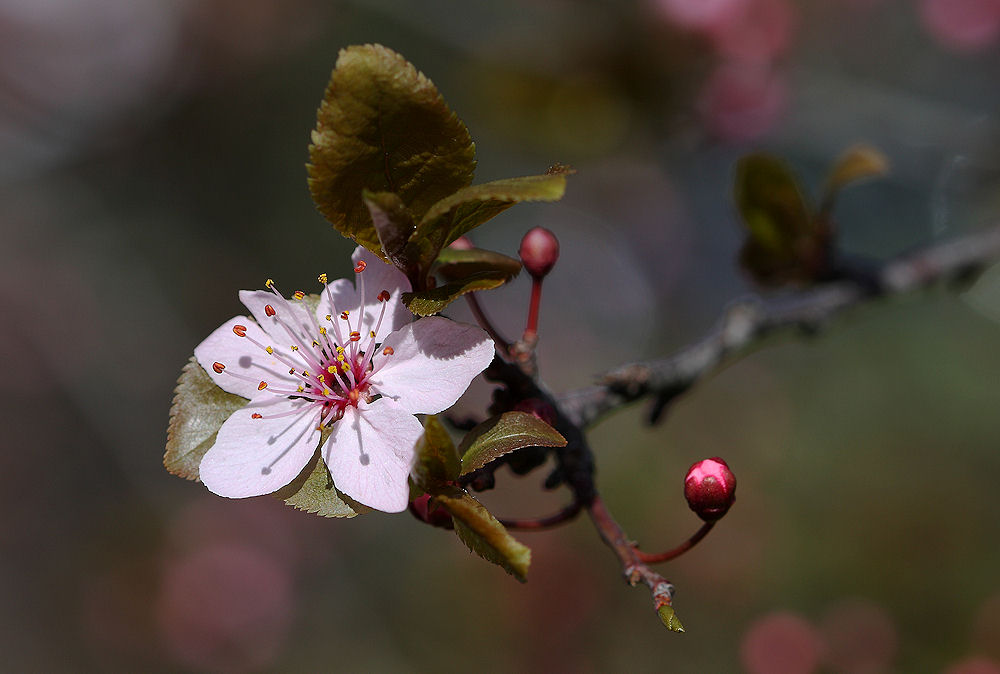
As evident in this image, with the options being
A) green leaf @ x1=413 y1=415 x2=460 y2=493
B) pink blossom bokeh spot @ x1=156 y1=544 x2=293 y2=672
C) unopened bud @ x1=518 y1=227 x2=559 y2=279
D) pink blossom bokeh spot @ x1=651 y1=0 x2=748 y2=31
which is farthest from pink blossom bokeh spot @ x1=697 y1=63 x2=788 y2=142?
pink blossom bokeh spot @ x1=156 y1=544 x2=293 y2=672

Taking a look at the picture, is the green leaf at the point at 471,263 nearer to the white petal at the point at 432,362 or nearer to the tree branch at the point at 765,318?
the white petal at the point at 432,362

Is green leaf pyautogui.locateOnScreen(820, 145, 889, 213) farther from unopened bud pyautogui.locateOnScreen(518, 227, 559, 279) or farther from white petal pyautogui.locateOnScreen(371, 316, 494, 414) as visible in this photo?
white petal pyautogui.locateOnScreen(371, 316, 494, 414)

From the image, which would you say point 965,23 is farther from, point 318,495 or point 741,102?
→ point 318,495

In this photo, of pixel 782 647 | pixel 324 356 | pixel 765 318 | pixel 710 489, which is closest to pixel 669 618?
pixel 710 489

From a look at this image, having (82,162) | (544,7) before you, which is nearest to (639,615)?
(544,7)

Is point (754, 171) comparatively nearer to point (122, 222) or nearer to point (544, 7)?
point (544, 7)
